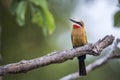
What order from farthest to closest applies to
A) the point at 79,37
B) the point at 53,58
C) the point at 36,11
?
1. the point at 36,11
2. the point at 79,37
3. the point at 53,58

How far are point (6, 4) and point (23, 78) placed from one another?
1.17 metres

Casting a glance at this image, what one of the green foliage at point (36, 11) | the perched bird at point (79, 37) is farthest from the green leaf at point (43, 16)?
the perched bird at point (79, 37)

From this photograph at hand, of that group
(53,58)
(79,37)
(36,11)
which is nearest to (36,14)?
(36,11)

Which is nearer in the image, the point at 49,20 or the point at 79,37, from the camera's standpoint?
the point at 79,37

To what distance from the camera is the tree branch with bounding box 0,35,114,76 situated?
348cm

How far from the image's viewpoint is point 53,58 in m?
3.51

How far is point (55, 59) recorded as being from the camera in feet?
11.5

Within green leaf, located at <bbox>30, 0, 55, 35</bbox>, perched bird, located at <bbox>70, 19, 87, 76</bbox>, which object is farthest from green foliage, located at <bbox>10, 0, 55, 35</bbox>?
perched bird, located at <bbox>70, 19, 87, 76</bbox>

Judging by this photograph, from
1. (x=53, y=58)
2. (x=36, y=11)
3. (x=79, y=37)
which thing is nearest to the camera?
(x=53, y=58)

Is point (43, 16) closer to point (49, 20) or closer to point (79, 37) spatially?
point (49, 20)

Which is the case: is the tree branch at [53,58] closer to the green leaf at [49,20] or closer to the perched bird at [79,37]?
the perched bird at [79,37]

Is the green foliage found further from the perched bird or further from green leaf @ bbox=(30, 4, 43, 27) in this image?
the perched bird

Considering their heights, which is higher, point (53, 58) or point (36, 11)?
point (36, 11)

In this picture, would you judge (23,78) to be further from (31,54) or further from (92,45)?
(92,45)
